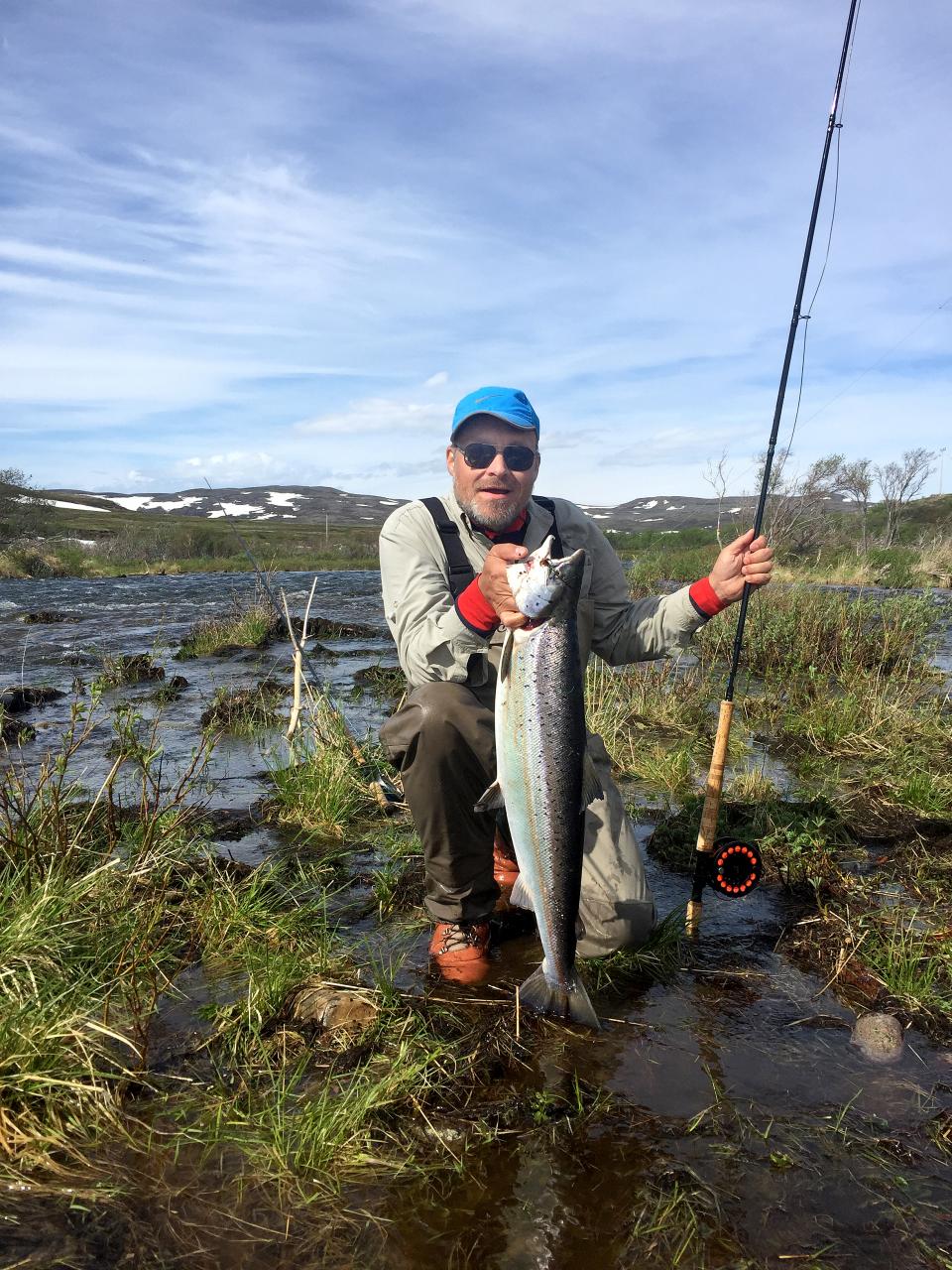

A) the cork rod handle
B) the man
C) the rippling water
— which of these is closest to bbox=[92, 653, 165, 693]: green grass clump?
the rippling water

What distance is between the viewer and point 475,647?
12.5 feet

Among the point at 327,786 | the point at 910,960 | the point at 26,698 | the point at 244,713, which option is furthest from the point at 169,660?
the point at 910,960

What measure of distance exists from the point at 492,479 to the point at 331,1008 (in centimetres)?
268

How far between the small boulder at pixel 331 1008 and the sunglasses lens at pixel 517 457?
2.72 meters

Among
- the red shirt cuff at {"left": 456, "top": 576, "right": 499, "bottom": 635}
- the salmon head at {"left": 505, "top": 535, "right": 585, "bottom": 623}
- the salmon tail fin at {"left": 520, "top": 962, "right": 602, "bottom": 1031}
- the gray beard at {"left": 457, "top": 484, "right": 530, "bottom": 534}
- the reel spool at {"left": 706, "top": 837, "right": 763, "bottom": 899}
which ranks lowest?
the salmon tail fin at {"left": 520, "top": 962, "right": 602, "bottom": 1031}

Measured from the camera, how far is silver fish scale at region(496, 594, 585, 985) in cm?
310

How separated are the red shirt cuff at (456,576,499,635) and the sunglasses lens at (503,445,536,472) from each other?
1.16 metres

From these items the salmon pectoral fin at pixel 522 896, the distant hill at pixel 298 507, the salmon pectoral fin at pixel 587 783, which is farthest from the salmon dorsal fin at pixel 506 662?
the distant hill at pixel 298 507

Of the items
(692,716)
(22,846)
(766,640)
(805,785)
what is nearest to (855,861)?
(805,785)

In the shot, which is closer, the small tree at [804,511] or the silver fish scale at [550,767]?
the silver fish scale at [550,767]

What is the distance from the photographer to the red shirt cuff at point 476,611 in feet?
11.6

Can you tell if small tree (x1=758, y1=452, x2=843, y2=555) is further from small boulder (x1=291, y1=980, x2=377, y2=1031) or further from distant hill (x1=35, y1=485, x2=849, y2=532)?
distant hill (x1=35, y1=485, x2=849, y2=532)

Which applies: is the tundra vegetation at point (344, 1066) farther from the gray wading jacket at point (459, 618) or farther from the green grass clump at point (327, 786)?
the gray wading jacket at point (459, 618)

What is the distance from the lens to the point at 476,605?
Answer: 357 centimetres
